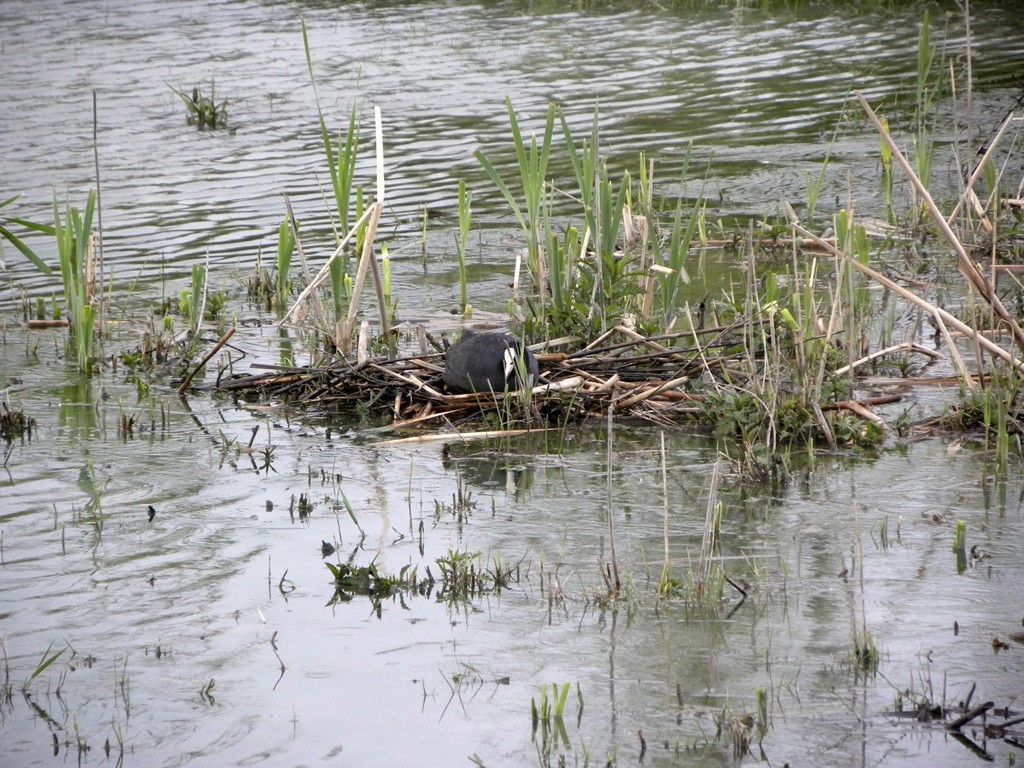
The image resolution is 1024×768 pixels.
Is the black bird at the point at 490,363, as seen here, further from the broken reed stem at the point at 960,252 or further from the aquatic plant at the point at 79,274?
the aquatic plant at the point at 79,274

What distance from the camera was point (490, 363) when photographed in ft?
17.4

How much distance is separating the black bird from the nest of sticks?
0.06 m

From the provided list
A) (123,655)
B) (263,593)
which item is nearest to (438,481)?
(263,593)

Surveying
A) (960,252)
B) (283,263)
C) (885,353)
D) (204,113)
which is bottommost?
(885,353)

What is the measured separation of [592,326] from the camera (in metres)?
5.82

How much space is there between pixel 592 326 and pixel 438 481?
1.40 m

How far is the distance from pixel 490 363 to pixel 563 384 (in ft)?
1.10

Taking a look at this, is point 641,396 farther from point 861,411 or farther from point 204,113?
point 204,113

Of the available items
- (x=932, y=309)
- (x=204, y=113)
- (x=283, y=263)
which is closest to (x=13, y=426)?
(x=283, y=263)

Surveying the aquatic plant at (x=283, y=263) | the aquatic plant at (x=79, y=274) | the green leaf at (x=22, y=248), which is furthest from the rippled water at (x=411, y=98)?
the green leaf at (x=22, y=248)

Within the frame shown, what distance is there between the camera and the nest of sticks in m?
5.34

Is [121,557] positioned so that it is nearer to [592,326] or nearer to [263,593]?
[263,593]

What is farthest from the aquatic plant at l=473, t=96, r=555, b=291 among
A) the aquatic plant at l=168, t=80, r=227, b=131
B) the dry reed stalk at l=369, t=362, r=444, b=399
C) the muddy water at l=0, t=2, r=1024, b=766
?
the aquatic plant at l=168, t=80, r=227, b=131

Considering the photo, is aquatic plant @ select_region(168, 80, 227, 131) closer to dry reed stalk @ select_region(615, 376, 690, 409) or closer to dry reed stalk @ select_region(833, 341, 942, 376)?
dry reed stalk @ select_region(615, 376, 690, 409)
